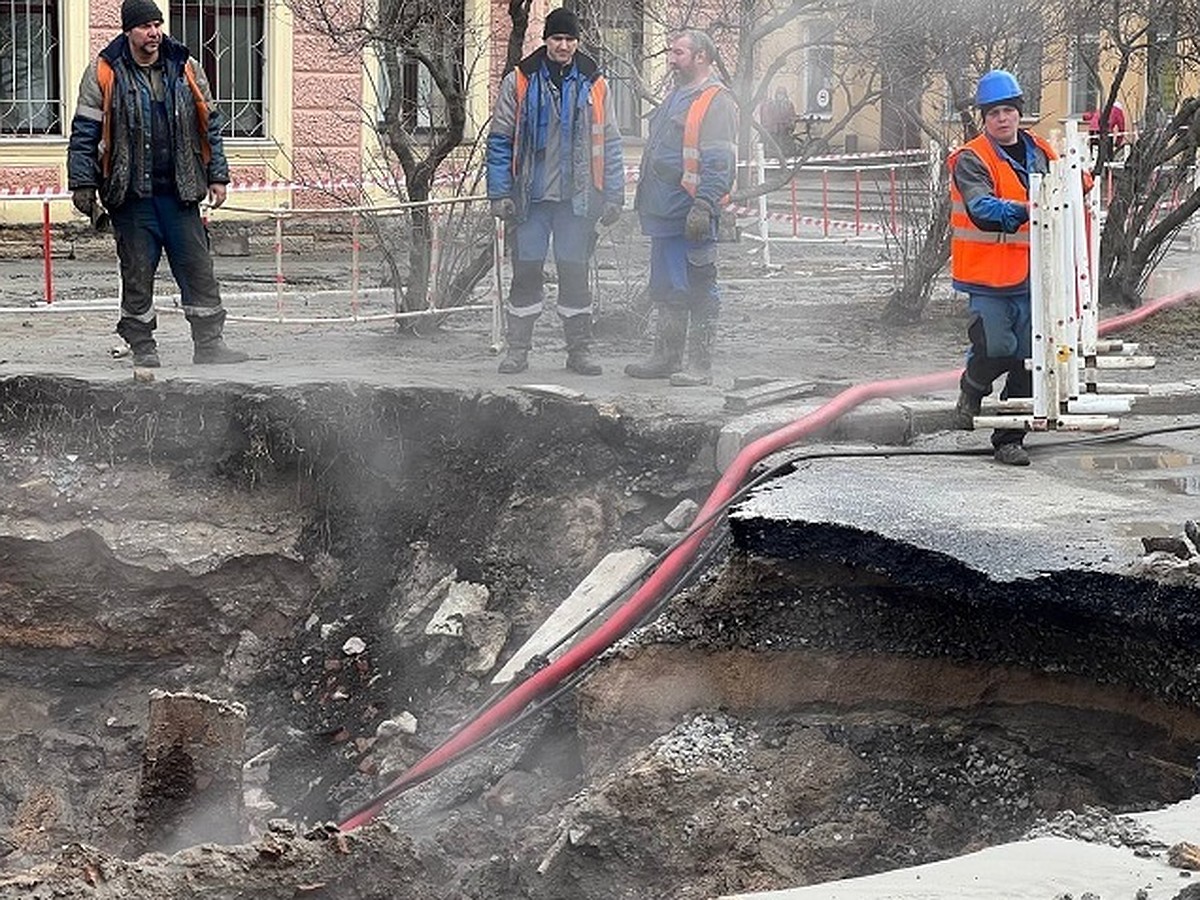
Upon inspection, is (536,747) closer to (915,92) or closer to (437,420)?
(437,420)

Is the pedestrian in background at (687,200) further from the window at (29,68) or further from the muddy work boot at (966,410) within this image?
the window at (29,68)

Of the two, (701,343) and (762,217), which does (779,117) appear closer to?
(762,217)

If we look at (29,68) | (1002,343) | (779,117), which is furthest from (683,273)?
(29,68)

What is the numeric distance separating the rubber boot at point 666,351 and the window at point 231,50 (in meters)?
9.08

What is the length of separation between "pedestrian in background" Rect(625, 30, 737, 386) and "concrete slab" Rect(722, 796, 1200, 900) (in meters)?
5.32

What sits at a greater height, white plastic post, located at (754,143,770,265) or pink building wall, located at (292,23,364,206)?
pink building wall, located at (292,23,364,206)

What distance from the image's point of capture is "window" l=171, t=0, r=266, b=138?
17.4m

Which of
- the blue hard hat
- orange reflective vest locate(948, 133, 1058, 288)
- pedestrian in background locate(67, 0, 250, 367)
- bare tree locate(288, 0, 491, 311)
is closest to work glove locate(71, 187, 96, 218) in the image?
pedestrian in background locate(67, 0, 250, 367)

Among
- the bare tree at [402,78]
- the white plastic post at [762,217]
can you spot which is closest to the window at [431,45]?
the bare tree at [402,78]

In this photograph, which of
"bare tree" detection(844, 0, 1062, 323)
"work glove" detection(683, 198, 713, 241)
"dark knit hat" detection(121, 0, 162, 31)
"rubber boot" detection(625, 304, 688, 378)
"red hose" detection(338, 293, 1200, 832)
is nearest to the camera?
"red hose" detection(338, 293, 1200, 832)

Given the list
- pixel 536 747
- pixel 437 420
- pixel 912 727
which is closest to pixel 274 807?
pixel 536 747

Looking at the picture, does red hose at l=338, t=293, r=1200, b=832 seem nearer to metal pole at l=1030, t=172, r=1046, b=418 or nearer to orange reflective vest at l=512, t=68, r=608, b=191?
metal pole at l=1030, t=172, r=1046, b=418

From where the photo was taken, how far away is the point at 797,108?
64.0ft

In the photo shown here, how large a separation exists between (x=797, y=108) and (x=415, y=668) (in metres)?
12.5
